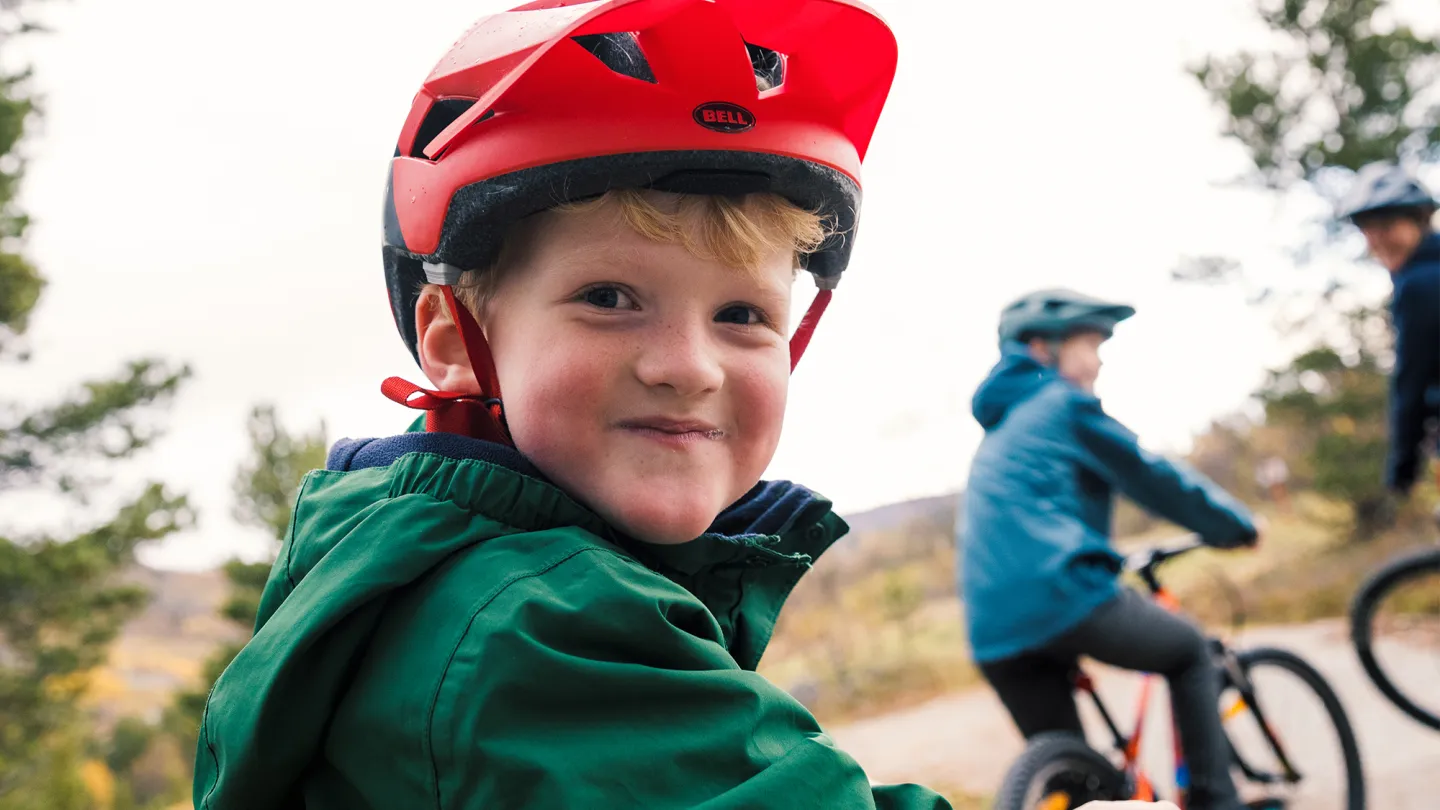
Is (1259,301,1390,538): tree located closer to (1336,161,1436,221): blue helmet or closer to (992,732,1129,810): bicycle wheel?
(1336,161,1436,221): blue helmet

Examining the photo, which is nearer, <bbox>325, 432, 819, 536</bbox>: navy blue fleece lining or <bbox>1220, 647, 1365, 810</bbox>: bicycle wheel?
<bbox>325, 432, 819, 536</bbox>: navy blue fleece lining

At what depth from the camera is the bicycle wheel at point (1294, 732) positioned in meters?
4.47

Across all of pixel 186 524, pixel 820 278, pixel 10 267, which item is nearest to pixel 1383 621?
pixel 820 278

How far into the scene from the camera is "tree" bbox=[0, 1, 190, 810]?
9.73 metres

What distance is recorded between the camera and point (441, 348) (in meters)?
1.58

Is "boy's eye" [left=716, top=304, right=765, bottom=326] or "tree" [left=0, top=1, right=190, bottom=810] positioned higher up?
"boy's eye" [left=716, top=304, right=765, bottom=326]

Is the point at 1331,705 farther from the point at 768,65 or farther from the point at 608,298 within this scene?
the point at 608,298

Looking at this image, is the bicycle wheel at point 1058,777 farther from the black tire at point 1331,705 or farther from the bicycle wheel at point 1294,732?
the black tire at point 1331,705

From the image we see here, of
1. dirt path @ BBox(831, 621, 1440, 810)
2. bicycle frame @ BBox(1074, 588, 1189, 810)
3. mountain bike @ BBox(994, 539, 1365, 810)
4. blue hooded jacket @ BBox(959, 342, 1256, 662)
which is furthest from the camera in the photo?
dirt path @ BBox(831, 621, 1440, 810)

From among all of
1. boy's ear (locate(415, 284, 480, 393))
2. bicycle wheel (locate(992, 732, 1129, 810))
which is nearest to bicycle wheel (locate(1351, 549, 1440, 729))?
bicycle wheel (locate(992, 732, 1129, 810))

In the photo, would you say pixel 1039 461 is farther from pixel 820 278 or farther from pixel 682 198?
pixel 682 198

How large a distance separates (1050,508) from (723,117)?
2.93 m

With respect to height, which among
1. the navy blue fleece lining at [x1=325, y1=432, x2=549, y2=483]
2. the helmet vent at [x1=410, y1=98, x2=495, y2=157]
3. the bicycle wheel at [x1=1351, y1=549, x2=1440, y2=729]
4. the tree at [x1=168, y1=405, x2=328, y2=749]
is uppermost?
the helmet vent at [x1=410, y1=98, x2=495, y2=157]

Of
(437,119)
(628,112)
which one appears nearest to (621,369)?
(628,112)
